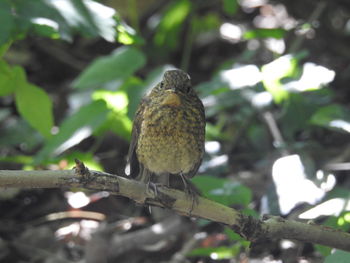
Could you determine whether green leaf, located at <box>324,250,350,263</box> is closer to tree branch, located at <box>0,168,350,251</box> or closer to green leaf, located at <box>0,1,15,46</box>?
tree branch, located at <box>0,168,350,251</box>

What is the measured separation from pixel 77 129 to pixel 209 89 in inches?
32.6

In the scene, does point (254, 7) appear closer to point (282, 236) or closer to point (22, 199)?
point (22, 199)

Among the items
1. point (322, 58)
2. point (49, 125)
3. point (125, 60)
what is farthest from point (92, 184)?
point (322, 58)

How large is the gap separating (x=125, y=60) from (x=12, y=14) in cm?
105

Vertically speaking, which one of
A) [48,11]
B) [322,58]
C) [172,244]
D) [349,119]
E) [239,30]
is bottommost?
[172,244]

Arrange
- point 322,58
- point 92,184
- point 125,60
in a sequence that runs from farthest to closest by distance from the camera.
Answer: point 322,58 < point 125,60 < point 92,184

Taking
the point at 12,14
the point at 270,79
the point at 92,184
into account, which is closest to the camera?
the point at 92,184

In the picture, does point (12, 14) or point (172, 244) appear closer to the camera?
point (12, 14)

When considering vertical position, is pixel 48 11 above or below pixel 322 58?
below

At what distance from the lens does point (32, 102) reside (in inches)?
152

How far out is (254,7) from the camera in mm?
6281

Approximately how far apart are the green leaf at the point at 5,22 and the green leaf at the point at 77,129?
31.4 inches

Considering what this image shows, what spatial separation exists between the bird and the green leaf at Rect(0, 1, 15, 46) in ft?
2.72

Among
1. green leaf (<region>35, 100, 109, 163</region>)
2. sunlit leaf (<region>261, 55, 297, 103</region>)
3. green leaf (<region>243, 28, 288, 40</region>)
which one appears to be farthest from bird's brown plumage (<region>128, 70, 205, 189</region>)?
green leaf (<region>243, 28, 288, 40</region>)
